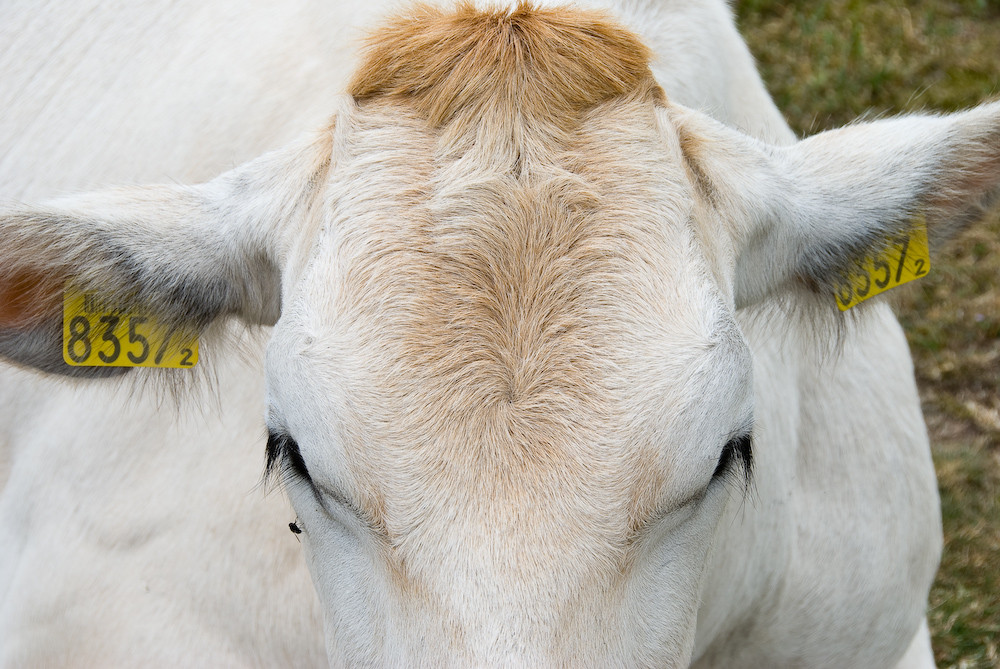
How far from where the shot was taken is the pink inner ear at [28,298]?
2.28m

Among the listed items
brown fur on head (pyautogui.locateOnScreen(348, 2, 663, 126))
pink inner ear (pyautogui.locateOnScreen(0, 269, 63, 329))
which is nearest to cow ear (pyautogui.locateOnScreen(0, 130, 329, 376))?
pink inner ear (pyautogui.locateOnScreen(0, 269, 63, 329))

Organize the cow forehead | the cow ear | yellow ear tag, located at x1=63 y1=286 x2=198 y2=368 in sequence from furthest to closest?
yellow ear tag, located at x1=63 y1=286 x2=198 y2=368, the cow ear, the cow forehead

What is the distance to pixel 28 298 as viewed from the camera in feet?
7.65

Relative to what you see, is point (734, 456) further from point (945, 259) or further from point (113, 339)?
point (945, 259)

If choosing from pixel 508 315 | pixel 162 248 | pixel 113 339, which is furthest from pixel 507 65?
pixel 113 339

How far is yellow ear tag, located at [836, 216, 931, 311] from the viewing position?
2490 millimetres

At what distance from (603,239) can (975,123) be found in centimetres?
91

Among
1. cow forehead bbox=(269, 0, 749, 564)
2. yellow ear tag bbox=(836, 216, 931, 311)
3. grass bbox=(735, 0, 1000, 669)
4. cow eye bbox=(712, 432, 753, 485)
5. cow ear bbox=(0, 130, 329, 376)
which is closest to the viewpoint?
cow forehead bbox=(269, 0, 749, 564)

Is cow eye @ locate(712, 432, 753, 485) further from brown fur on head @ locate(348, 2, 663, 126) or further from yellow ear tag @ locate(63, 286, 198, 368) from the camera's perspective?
yellow ear tag @ locate(63, 286, 198, 368)

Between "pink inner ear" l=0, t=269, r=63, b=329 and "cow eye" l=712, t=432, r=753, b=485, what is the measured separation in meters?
1.34

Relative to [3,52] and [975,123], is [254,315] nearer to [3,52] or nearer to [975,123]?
[975,123]

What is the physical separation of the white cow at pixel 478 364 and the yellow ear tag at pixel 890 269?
0.04 metres

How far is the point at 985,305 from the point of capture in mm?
5539

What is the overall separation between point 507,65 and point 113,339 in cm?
102
